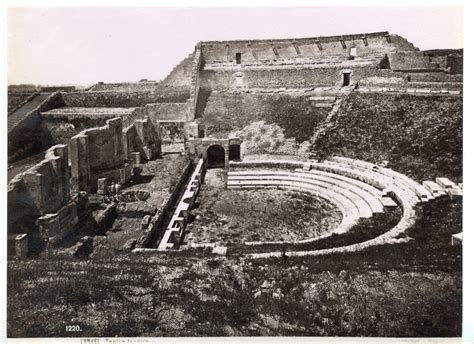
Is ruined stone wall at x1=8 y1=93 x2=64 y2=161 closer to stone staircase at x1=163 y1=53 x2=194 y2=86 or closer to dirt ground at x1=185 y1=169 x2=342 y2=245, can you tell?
stone staircase at x1=163 y1=53 x2=194 y2=86

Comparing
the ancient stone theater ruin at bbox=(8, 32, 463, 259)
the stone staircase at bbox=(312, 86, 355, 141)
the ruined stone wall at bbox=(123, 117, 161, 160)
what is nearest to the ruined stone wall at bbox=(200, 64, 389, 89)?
the ancient stone theater ruin at bbox=(8, 32, 463, 259)

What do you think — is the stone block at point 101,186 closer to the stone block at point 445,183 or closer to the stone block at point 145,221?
the stone block at point 145,221

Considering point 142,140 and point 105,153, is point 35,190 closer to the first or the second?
point 105,153

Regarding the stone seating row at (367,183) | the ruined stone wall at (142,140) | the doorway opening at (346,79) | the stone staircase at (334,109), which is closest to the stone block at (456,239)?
the stone seating row at (367,183)

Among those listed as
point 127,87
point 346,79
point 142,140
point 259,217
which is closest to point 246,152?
point 142,140

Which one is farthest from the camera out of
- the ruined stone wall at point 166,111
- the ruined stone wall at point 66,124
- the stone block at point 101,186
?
the ruined stone wall at point 166,111

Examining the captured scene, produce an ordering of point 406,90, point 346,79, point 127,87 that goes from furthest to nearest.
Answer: point 127,87
point 346,79
point 406,90

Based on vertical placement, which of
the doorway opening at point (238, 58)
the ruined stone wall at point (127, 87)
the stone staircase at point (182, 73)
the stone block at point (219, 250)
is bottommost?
the stone block at point (219, 250)
